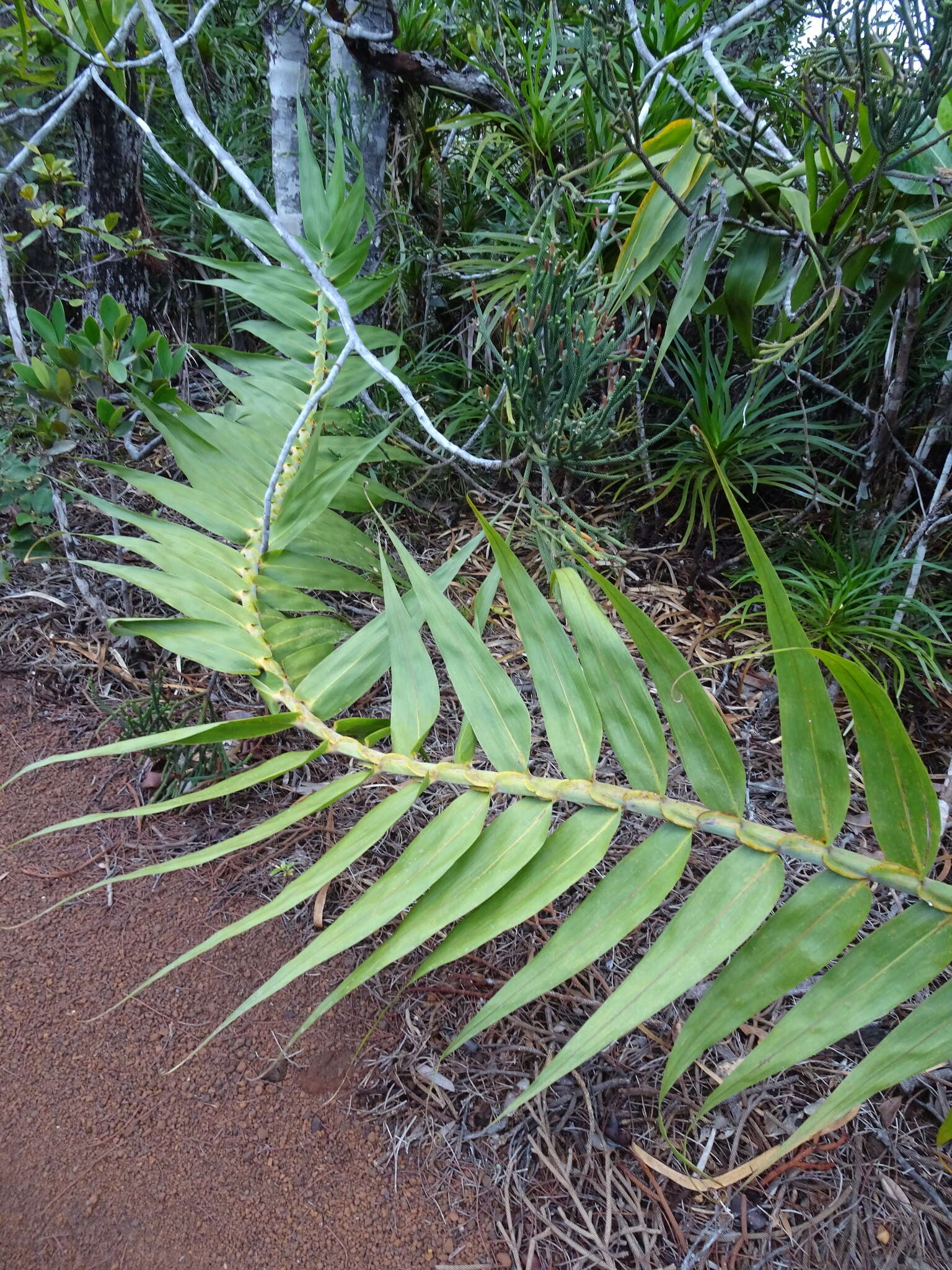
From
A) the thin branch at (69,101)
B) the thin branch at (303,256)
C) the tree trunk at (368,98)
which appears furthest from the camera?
the tree trunk at (368,98)

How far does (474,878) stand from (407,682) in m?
0.23

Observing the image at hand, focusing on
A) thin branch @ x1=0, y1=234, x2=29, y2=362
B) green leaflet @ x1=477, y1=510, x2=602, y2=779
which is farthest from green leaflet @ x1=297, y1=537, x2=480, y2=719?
thin branch @ x1=0, y1=234, x2=29, y2=362

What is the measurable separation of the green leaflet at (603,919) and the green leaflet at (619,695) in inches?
2.2

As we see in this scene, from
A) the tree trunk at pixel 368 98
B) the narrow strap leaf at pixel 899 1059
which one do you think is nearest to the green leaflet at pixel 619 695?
the narrow strap leaf at pixel 899 1059

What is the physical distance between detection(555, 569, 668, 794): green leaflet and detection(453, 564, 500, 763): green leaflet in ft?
0.35

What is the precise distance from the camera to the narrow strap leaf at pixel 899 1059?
52 centimetres

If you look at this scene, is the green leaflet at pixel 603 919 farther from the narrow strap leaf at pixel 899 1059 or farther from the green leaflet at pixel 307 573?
the green leaflet at pixel 307 573

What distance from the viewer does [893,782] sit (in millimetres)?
591

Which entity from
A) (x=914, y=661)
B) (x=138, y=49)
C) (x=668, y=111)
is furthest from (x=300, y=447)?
(x=914, y=661)

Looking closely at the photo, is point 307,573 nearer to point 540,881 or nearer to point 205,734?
point 205,734

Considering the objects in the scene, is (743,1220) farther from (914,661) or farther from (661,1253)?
(914,661)

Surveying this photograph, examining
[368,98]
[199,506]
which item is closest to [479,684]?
[199,506]

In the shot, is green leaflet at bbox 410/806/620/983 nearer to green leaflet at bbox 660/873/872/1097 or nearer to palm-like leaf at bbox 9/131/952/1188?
palm-like leaf at bbox 9/131/952/1188

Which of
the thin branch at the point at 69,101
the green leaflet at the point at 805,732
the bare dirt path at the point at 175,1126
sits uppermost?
the thin branch at the point at 69,101
